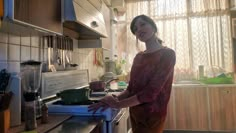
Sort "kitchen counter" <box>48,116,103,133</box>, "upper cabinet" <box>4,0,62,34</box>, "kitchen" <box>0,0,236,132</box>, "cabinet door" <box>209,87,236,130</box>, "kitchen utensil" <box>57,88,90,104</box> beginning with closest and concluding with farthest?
1. "upper cabinet" <box>4,0,62,34</box>
2. "kitchen counter" <box>48,116,103,133</box>
3. "kitchen" <box>0,0,236,132</box>
4. "kitchen utensil" <box>57,88,90,104</box>
5. "cabinet door" <box>209,87,236,130</box>

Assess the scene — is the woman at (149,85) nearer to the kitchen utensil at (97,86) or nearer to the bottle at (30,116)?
the bottle at (30,116)

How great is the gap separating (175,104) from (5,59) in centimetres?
269

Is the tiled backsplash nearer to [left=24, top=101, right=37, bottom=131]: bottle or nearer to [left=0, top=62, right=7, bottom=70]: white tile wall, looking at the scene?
[left=0, top=62, right=7, bottom=70]: white tile wall

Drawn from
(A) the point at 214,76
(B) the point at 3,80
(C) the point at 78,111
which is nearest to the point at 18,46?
(B) the point at 3,80

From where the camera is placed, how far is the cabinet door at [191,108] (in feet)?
10.4

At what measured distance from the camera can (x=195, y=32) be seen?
3.65 m

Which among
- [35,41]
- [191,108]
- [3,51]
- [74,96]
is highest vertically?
[35,41]

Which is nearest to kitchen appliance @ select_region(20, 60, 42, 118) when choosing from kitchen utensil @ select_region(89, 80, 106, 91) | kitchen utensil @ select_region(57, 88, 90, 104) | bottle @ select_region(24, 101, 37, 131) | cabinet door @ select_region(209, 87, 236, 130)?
bottle @ select_region(24, 101, 37, 131)

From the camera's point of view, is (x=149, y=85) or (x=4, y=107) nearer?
(x=4, y=107)

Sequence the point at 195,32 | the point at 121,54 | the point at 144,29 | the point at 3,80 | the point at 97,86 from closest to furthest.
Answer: the point at 3,80
the point at 144,29
the point at 97,86
the point at 195,32
the point at 121,54

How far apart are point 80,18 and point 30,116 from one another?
0.73 meters

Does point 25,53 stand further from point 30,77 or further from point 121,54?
point 121,54

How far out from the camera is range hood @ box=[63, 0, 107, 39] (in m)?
1.33

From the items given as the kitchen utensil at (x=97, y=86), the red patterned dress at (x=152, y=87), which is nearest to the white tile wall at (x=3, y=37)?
the red patterned dress at (x=152, y=87)
